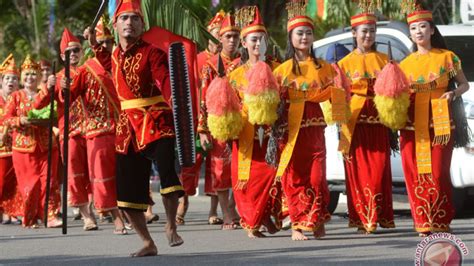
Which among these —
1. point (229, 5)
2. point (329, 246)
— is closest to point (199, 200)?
point (229, 5)

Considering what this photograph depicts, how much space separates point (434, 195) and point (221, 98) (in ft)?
6.49

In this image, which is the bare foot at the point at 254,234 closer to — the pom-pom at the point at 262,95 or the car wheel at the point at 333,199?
the pom-pom at the point at 262,95

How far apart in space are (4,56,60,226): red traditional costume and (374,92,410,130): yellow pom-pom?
4.90m

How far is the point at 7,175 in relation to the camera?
664 inches

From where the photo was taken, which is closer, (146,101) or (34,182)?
(146,101)

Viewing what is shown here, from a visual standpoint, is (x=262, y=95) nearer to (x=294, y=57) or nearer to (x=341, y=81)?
(x=294, y=57)

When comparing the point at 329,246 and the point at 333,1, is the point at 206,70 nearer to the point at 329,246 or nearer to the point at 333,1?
the point at 329,246

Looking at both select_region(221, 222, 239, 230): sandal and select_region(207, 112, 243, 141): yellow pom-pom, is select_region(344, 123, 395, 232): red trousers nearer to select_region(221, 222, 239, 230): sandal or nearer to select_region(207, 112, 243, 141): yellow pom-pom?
select_region(207, 112, 243, 141): yellow pom-pom

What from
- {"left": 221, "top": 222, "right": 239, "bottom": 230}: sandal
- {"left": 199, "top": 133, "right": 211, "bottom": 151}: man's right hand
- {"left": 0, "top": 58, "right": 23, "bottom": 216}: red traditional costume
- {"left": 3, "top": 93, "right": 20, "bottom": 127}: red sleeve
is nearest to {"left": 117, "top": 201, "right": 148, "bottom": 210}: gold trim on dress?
{"left": 199, "top": 133, "right": 211, "bottom": 151}: man's right hand

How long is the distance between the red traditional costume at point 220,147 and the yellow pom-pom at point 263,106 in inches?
76.0

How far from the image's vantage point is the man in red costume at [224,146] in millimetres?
14500

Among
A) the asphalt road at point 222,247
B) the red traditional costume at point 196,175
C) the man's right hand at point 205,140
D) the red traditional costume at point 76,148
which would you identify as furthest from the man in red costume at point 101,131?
the red traditional costume at point 196,175

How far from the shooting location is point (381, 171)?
42.0 feet

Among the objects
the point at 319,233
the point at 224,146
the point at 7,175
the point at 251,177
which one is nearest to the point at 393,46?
the point at 224,146
